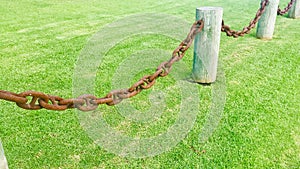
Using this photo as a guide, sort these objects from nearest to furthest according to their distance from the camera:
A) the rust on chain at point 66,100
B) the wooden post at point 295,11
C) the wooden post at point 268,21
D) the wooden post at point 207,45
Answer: the rust on chain at point 66,100 < the wooden post at point 207,45 < the wooden post at point 268,21 < the wooden post at point 295,11

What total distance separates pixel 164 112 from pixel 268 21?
3.18 metres

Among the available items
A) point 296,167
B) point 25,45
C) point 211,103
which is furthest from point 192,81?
point 25,45

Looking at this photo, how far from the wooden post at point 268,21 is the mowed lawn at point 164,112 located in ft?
0.45

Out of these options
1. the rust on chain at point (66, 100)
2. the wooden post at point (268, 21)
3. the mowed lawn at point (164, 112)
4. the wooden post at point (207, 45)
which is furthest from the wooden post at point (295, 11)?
the rust on chain at point (66, 100)

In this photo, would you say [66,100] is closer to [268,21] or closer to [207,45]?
[207,45]

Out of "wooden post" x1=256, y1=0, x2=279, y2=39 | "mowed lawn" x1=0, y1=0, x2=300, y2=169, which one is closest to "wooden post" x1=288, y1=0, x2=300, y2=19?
"mowed lawn" x1=0, y1=0, x2=300, y2=169

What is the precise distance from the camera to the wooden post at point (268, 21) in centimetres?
513

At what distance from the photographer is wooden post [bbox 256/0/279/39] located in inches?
202

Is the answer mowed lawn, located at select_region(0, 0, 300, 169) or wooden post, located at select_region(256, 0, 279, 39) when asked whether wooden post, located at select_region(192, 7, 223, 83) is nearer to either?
mowed lawn, located at select_region(0, 0, 300, 169)

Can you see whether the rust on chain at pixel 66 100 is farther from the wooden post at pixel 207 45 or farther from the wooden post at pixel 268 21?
the wooden post at pixel 268 21

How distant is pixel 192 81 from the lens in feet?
11.8

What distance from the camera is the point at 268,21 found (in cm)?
530

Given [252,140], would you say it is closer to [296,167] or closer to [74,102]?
[296,167]

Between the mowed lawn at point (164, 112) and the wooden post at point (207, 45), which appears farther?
the wooden post at point (207, 45)
